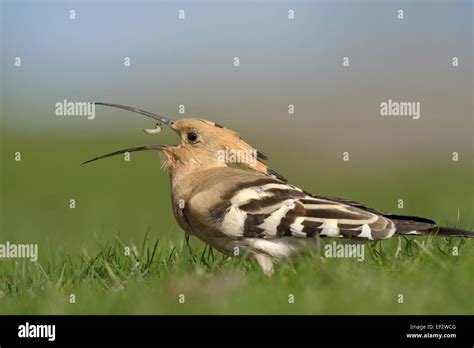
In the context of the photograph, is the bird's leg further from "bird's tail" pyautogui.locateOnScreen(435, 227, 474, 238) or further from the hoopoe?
"bird's tail" pyautogui.locateOnScreen(435, 227, 474, 238)

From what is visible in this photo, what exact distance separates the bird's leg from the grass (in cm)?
5

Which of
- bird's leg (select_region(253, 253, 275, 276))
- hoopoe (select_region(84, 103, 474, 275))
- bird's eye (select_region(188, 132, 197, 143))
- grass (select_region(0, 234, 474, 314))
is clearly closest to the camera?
grass (select_region(0, 234, 474, 314))

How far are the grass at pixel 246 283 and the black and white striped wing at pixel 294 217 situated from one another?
0.60 feet

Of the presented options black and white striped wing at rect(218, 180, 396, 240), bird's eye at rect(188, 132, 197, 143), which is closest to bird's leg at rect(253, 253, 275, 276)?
black and white striped wing at rect(218, 180, 396, 240)

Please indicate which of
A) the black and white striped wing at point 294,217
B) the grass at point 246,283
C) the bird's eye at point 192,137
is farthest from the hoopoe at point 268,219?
the bird's eye at point 192,137

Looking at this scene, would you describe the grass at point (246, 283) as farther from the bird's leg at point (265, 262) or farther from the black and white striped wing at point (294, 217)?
the black and white striped wing at point (294, 217)

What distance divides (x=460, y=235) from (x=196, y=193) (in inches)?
64.4

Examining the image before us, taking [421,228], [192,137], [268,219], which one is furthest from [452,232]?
[192,137]

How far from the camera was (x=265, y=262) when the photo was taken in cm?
548

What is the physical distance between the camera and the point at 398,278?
200 inches

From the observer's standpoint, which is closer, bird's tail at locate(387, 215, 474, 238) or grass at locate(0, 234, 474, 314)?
grass at locate(0, 234, 474, 314)

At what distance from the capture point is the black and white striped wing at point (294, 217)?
544cm

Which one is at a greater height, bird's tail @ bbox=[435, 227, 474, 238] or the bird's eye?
the bird's eye

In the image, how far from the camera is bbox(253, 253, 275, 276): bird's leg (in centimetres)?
536
